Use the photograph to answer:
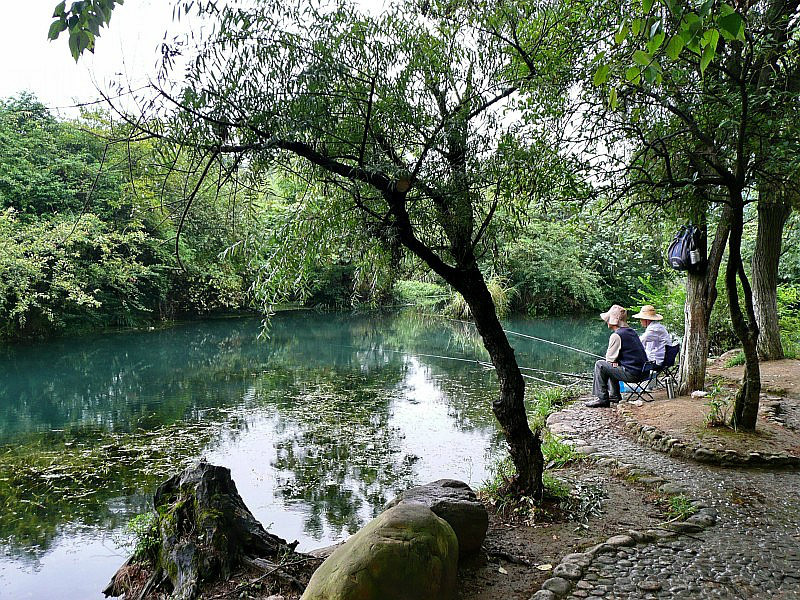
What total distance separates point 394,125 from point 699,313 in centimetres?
480

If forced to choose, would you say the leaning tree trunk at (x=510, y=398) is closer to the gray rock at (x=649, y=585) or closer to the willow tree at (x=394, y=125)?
the willow tree at (x=394, y=125)

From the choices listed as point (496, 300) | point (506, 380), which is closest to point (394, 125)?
point (506, 380)

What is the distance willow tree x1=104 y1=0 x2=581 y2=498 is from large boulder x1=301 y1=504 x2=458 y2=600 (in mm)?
1404

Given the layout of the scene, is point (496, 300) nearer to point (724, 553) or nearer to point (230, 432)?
point (230, 432)

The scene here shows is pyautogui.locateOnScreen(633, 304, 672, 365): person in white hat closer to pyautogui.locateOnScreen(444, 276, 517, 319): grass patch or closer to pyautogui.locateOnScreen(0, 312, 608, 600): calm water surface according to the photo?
pyautogui.locateOnScreen(0, 312, 608, 600): calm water surface

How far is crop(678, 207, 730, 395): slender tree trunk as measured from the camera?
648 centimetres

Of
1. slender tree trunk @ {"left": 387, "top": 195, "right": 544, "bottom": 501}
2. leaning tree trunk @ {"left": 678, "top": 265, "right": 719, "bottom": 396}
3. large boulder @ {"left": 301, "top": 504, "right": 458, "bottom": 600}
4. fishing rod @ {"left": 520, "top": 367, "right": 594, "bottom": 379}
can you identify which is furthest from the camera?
fishing rod @ {"left": 520, "top": 367, "right": 594, "bottom": 379}

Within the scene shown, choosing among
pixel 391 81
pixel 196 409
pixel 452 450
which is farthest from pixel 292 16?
pixel 196 409

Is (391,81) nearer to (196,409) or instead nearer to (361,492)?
(361,492)

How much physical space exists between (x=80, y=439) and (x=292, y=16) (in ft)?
22.5

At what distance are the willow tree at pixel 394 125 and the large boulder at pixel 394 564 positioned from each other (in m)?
1.40

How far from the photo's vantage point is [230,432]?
7.96 metres

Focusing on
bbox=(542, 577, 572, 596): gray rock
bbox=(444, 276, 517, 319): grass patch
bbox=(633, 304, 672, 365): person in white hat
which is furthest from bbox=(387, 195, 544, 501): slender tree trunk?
bbox=(444, 276, 517, 319): grass patch

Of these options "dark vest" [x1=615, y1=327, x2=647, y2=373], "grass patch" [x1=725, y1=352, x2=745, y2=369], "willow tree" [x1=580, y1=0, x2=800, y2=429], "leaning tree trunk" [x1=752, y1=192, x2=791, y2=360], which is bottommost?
"grass patch" [x1=725, y1=352, x2=745, y2=369]
